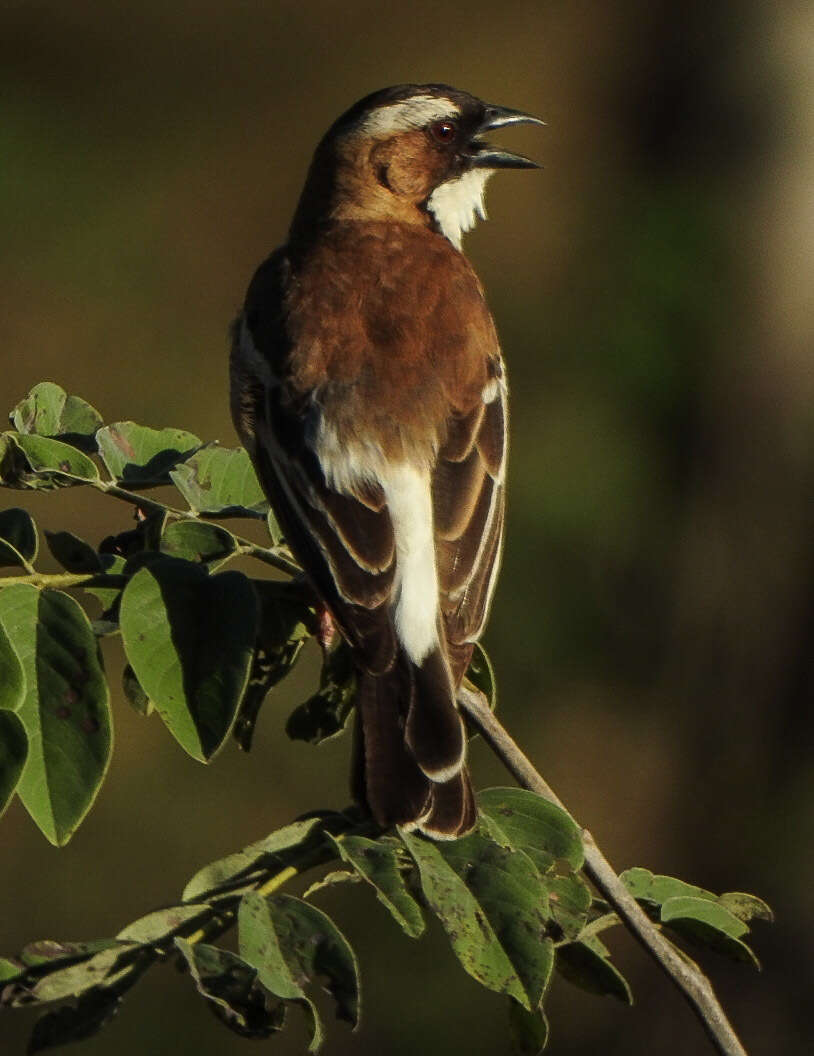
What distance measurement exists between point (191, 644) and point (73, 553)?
1.06 feet

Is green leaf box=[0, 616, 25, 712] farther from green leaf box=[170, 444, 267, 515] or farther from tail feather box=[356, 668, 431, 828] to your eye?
green leaf box=[170, 444, 267, 515]

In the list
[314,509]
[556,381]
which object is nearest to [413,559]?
[314,509]

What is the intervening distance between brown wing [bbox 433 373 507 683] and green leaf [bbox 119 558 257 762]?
0.56 m

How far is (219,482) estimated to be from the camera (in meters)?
3.52

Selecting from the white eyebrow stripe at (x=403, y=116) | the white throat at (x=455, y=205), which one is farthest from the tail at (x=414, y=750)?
the white eyebrow stripe at (x=403, y=116)

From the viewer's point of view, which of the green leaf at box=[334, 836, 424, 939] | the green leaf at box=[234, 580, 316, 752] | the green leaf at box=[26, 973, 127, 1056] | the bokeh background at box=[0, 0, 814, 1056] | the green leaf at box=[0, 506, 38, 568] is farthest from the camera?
the bokeh background at box=[0, 0, 814, 1056]

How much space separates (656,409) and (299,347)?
256 inches

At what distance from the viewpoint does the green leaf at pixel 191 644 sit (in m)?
2.66

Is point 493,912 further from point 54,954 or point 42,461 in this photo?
point 42,461

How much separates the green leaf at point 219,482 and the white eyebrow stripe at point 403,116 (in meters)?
1.74

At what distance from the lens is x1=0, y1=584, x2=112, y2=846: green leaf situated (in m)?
2.55

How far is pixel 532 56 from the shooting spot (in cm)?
1276

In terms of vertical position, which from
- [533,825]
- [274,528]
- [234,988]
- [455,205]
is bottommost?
[234,988]

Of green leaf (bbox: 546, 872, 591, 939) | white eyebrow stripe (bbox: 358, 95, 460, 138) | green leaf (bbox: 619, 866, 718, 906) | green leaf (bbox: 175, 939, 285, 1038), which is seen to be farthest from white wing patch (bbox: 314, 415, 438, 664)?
white eyebrow stripe (bbox: 358, 95, 460, 138)
